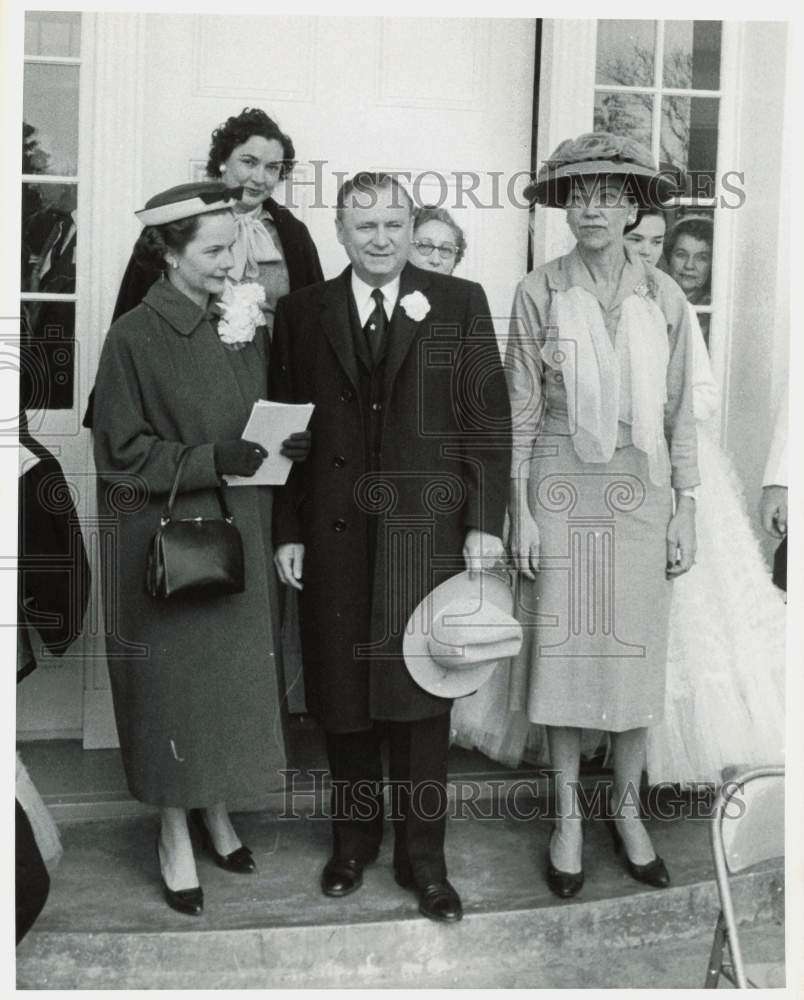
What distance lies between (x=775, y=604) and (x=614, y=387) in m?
0.79

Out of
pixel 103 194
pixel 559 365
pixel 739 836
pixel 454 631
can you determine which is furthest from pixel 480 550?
pixel 103 194

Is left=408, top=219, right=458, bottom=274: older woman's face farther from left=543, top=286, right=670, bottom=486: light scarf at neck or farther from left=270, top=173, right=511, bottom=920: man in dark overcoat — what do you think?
left=543, top=286, right=670, bottom=486: light scarf at neck

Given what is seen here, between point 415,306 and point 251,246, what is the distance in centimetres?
50

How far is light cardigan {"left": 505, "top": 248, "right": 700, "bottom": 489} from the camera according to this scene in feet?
11.4

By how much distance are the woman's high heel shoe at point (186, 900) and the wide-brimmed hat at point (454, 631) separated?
820 millimetres

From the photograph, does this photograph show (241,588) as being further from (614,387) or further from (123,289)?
(614,387)

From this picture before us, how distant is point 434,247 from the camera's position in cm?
358

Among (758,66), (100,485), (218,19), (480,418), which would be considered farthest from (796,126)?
(100,485)

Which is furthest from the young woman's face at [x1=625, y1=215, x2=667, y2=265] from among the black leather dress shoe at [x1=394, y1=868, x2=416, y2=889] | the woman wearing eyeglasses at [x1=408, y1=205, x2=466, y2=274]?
the black leather dress shoe at [x1=394, y1=868, x2=416, y2=889]

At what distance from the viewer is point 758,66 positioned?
11.5 ft

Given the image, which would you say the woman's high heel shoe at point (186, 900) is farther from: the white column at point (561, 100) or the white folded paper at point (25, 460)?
the white column at point (561, 100)

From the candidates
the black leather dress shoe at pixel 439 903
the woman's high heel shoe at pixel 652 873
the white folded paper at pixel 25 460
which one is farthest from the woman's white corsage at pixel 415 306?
the woman's high heel shoe at pixel 652 873

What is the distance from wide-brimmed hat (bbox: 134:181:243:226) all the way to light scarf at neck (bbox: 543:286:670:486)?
3.07 feet

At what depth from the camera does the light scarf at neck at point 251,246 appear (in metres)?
3.49
